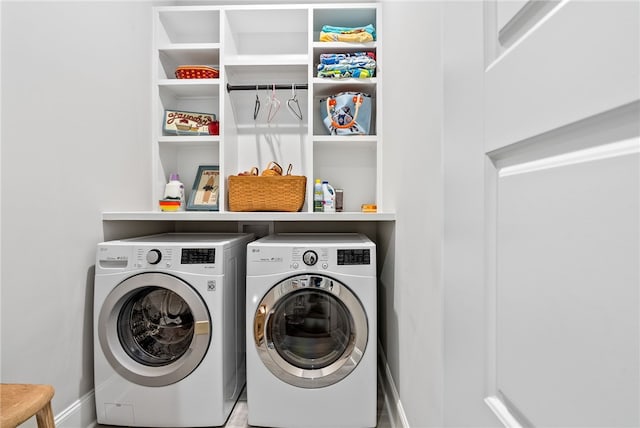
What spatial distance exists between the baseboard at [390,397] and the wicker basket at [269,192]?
103 centimetres

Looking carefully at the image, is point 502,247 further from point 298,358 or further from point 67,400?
point 67,400

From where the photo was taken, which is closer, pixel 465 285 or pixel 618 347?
pixel 618 347

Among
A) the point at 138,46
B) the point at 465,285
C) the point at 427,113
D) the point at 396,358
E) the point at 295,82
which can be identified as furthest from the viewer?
the point at 295,82

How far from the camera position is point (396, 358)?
5.26 ft

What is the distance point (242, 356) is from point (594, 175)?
1826 millimetres

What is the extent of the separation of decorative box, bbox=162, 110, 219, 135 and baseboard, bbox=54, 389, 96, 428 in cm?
153

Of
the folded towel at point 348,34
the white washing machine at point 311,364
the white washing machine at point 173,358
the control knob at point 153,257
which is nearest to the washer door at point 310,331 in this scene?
the white washing machine at point 311,364

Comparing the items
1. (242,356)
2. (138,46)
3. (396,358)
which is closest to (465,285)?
(396,358)

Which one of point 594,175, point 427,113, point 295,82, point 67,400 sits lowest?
point 67,400

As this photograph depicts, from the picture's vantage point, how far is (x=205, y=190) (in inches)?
92.4

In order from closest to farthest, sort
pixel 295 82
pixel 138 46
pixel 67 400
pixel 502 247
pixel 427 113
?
1. pixel 502 247
2. pixel 427 113
3. pixel 67 400
4. pixel 138 46
5. pixel 295 82

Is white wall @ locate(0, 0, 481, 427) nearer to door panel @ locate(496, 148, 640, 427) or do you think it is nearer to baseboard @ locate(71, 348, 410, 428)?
baseboard @ locate(71, 348, 410, 428)

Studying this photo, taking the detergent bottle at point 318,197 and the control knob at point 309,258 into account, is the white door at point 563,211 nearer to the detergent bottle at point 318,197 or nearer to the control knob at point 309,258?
the control knob at point 309,258

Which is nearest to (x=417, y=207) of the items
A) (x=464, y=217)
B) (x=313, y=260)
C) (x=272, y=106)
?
(x=464, y=217)
